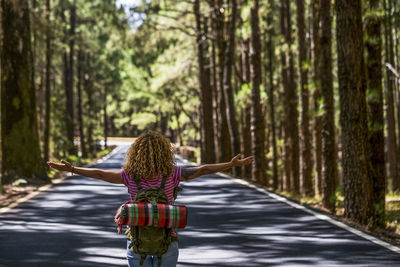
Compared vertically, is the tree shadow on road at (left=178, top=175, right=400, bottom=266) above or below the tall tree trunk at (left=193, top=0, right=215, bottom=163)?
below

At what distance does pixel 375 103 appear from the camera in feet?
51.9

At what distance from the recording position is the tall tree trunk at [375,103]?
50.1 feet

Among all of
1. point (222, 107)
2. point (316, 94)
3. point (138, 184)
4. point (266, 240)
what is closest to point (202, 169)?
point (138, 184)

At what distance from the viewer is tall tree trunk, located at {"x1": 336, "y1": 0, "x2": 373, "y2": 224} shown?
13.6 m

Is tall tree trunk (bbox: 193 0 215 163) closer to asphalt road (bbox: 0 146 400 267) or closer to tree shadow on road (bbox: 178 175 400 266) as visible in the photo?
asphalt road (bbox: 0 146 400 267)

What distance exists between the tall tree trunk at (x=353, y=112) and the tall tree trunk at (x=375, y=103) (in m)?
1.39

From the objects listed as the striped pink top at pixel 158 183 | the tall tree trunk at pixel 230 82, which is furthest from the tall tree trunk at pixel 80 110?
the striped pink top at pixel 158 183

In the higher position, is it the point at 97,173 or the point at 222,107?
the point at 222,107

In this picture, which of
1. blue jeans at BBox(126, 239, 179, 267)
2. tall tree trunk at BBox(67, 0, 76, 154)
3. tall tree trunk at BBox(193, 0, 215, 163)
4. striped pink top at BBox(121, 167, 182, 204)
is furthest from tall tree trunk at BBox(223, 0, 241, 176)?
blue jeans at BBox(126, 239, 179, 267)

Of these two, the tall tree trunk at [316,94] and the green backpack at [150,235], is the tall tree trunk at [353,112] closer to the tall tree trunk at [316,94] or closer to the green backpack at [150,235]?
the green backpack at [150,235]

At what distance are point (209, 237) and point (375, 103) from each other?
6.50 m

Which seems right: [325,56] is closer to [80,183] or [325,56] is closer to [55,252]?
[80,183]

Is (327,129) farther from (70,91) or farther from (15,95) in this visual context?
(70,91)

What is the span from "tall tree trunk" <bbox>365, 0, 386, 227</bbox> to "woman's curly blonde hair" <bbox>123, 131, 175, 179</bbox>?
1047 centimetres
